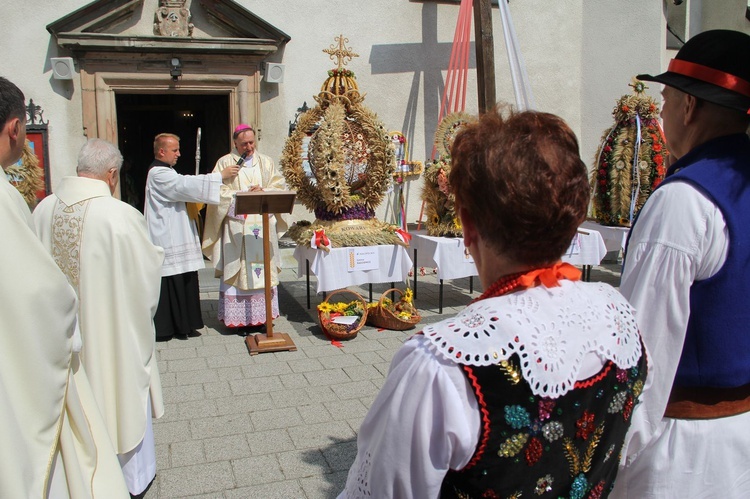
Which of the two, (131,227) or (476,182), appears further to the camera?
(131,227)

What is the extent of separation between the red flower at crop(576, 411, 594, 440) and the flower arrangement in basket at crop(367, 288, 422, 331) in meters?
4.96

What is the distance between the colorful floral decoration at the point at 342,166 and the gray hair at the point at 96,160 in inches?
126

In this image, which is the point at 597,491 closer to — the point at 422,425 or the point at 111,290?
the point at 422,425

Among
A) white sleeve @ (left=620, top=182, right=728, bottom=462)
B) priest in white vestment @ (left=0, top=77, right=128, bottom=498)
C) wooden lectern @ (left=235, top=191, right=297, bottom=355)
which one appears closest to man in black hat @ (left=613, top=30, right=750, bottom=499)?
white sleeve @ (left=620, top=182, right=728, bottom=462)

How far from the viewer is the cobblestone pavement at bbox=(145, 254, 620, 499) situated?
327 centimetres

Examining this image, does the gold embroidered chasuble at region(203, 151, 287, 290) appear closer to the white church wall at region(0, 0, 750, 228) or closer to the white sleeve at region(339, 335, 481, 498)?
the white church wall at region(0, 0, 750, 228)

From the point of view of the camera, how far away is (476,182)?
45.8 inches

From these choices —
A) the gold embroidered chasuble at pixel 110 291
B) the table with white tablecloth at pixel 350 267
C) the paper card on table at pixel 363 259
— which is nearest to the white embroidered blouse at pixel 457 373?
the gold embroidered chasuble at pixel 110 291

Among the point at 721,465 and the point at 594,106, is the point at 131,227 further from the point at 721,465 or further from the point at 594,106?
the point at 594,106

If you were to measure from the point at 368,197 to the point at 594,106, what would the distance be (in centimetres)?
606

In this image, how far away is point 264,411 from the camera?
4.18 meters

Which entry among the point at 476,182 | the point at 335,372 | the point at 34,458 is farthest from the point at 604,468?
the point at 335,372

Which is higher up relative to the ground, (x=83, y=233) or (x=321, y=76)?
(x=321, y=76)

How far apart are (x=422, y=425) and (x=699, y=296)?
0.93 meters
